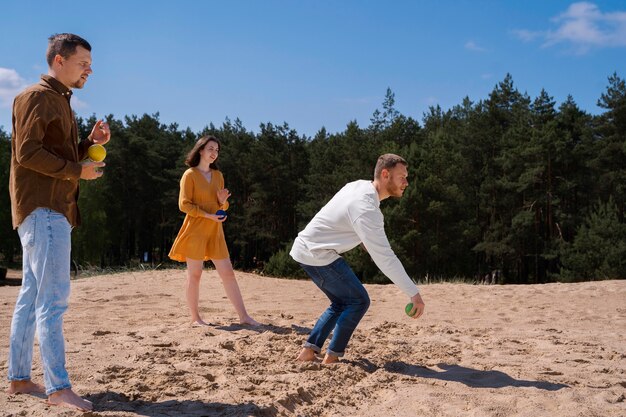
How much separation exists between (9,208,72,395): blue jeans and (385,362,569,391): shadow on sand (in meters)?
2.60

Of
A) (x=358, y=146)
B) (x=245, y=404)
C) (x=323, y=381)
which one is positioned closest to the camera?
(x=245, y=404)

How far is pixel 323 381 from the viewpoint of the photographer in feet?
14.4

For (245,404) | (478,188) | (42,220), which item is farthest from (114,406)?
(478,188)

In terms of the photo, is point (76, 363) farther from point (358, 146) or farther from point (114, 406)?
point (358, 146)

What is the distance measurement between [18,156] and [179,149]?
4898cm

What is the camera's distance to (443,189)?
37.5 m

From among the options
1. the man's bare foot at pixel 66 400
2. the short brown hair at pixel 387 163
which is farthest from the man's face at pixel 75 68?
the short brown hair at pixel 387 163

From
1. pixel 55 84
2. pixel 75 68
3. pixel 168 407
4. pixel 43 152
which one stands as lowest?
pixel 168 407

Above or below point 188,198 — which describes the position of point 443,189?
above

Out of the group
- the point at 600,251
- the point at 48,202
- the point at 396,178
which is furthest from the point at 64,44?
the point at 600,251

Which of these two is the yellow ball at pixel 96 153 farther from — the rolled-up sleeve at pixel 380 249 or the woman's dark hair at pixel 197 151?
the woman's dark hair at pixel 197 151

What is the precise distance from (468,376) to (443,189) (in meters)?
33.5

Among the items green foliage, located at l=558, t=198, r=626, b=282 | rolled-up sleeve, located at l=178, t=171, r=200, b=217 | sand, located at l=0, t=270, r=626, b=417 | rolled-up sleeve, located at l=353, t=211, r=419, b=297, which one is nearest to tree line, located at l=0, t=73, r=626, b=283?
green foliage, located at l=558, t=198, r=626, b=282

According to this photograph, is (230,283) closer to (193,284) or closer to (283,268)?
(193,284)
